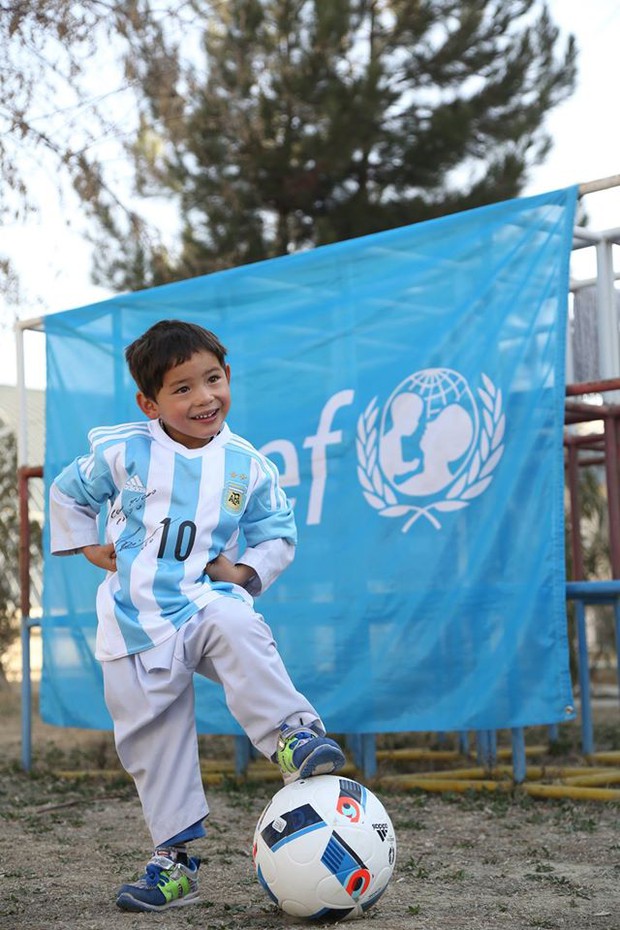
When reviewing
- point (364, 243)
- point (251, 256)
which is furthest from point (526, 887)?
point (251, 256)

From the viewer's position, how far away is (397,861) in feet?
Result: 11.5

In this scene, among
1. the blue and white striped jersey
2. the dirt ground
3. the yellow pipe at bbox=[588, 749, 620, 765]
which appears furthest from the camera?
the yellow pipe at bbox=[588, 749, 620, 765]

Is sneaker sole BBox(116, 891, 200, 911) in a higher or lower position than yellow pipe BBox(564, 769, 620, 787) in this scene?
higher

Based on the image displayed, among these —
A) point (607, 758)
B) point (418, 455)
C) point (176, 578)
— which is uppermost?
point (418, 455)

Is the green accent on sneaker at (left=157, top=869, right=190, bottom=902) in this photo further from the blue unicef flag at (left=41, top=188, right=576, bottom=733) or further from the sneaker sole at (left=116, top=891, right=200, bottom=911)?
the blue unicef flag at (left=41, top=188, right=576, bottom=733)

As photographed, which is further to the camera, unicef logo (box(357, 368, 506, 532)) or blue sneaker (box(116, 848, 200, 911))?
unicef logo (box(357, 368, 506, 532))

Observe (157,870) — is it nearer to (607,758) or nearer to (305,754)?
(305,754)

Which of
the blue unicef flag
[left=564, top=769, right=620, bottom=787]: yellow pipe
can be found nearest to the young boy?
the blue unicef flag

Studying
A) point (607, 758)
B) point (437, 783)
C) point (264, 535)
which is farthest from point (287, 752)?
point (607, 758)

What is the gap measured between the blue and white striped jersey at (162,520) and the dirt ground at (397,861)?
654 mm

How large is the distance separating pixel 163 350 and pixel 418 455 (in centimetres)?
178

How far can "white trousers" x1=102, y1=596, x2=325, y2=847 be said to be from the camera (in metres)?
2.82

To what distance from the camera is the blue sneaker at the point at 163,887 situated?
288 cm

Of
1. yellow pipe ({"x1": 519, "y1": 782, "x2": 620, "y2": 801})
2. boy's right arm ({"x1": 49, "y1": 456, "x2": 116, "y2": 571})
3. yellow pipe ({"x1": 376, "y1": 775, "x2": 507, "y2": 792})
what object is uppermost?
boy's right arm ({"x1": 49, "y1": 456, "x2": 116, "y2": 571})
